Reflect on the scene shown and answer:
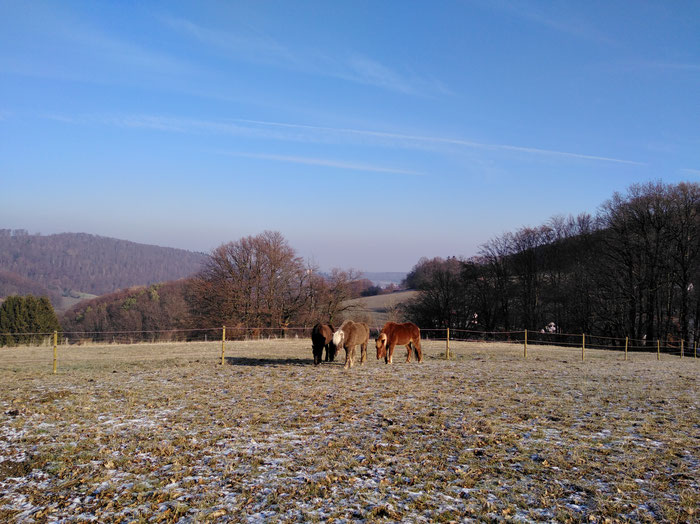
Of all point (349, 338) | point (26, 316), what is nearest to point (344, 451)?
point (349, 338)

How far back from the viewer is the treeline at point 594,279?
3553 cm

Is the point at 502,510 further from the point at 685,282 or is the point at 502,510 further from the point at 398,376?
the point at 685,282

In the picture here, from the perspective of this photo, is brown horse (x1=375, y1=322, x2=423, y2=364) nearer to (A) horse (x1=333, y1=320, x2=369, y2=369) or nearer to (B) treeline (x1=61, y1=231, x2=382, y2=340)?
(A) horse (x1=333, y1=320, x2=369, y2=369)

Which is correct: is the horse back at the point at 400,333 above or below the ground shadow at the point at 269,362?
above

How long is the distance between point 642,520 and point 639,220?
38.3 metres

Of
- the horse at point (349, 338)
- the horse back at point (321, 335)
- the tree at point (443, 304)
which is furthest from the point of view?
the tree at point (443, 304)

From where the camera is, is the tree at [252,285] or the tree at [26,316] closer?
the tree at [252,285]

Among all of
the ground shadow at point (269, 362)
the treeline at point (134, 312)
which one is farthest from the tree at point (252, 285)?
the ground shadow at point (269, 362)

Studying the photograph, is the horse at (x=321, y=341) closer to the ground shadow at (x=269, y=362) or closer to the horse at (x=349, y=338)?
the ground shadow at (x=269, y=362)

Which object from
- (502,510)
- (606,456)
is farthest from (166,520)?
(606,456)

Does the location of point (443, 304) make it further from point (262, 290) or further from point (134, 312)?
point (134, 312)

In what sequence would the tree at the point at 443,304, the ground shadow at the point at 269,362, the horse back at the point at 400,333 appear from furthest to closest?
the tree at the point at 443,304 < the horse back at the point at 400,333 < the ground shadow at the point at 269,362

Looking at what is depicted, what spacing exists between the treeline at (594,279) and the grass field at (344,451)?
1147 inches

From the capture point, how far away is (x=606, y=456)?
600cm
